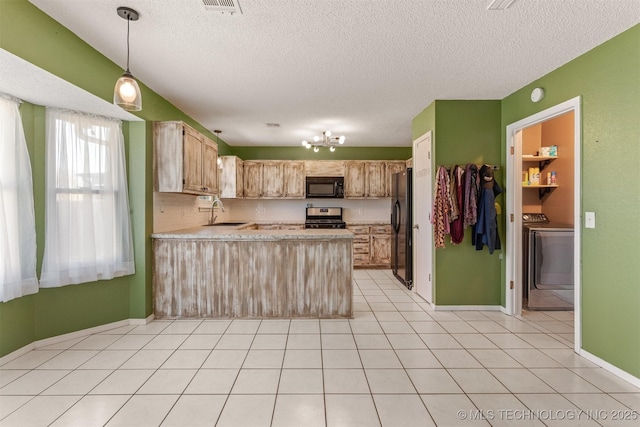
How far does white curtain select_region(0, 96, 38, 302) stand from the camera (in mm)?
2307

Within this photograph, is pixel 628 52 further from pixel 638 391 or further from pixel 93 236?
pixel 93 236

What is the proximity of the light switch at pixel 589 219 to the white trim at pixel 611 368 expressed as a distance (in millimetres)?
1065

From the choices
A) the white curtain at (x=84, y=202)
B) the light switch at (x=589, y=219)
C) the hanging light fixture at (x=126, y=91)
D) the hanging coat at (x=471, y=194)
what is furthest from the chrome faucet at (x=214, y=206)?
the light switch at (x=589, y=219)

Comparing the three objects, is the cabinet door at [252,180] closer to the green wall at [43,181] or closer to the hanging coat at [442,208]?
the green wall at [43,181]

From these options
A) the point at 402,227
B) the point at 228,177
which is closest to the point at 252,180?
the point at 228,177

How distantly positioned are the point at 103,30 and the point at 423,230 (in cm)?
390

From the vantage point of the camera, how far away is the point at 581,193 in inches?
101

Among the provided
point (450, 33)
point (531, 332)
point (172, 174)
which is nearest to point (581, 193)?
point (531, 332)

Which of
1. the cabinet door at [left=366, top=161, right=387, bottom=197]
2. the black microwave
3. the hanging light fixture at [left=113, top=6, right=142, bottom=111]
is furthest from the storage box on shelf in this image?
the hanging light fixture at [left=113, top=6, right=142, bottom=111]

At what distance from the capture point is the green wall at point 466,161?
3684mm

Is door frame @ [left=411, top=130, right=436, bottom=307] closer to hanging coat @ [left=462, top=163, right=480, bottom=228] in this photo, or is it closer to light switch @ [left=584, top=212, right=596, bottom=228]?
hanging coat @ [left=462, top=163, right=480, bottom=228]

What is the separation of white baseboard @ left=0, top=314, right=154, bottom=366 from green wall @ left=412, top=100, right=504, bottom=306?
349 centimetres

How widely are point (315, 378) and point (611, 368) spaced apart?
2.26 meters

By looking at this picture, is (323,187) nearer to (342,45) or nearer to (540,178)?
(540,178)
